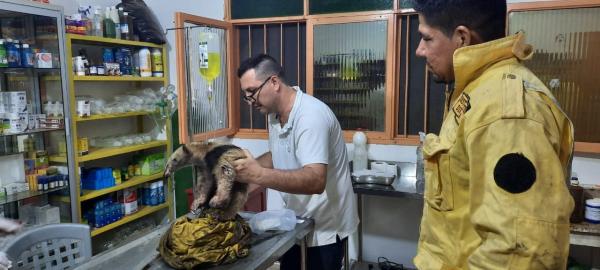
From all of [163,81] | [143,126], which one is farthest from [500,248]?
[143,126]

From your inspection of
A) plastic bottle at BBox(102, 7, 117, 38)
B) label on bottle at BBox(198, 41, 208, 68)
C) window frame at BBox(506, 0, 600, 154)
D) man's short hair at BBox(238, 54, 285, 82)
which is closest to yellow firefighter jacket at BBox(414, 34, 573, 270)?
man's short hair at BBox(238, 54, 285, 82)

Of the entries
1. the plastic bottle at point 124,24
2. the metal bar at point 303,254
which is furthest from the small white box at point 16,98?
the metal bar at point 303,254

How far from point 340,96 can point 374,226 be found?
1.00 metres

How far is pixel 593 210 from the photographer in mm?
2012

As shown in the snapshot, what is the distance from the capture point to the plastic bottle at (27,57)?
8.02 feet

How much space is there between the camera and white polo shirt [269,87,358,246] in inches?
65.7

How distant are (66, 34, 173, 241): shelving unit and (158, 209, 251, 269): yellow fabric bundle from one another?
5.34ft

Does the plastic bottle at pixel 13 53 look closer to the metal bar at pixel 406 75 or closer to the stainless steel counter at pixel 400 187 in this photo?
the stainless steel counter at pixel 400 187

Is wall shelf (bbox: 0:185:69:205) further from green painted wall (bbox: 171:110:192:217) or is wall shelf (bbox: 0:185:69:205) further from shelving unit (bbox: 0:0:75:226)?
green painted wall (bbox: 171:110:192:217)

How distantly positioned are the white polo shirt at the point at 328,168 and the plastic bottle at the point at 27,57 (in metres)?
1.68

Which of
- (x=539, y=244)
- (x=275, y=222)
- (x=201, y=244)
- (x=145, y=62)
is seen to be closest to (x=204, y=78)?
(x=145, y=62)

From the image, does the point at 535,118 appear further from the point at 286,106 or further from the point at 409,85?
the point at 409,85

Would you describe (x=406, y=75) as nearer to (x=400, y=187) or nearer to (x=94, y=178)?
(x=400, y=187)

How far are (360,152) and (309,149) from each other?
1.39 meters
